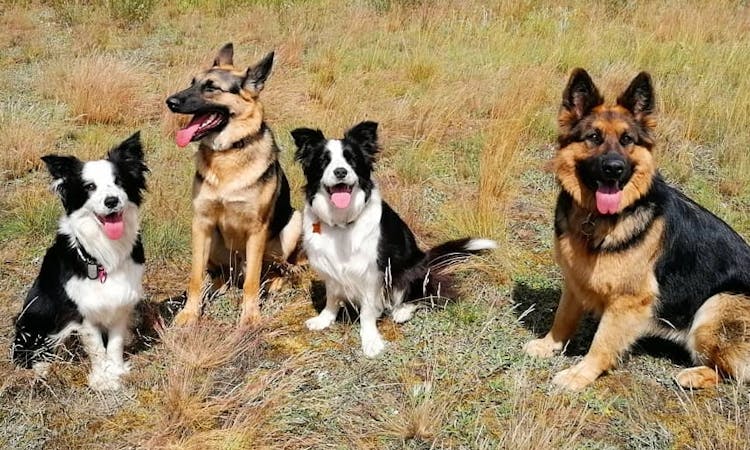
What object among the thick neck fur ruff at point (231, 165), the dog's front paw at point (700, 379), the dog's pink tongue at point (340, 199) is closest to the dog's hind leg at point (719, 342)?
the dog's front paw at point (700, 379)

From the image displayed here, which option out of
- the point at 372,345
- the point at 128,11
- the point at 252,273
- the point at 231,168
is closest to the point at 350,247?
the point at 372,345

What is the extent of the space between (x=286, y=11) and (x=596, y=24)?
16.1 feet

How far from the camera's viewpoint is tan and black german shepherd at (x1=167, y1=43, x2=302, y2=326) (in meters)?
3.69

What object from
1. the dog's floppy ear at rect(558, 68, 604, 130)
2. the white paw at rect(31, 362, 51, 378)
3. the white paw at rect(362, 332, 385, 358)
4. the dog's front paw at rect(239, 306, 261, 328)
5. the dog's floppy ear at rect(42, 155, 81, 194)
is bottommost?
the dog's front paw at rect(239, 306, 261, 328)

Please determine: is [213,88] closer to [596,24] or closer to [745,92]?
[745,92]

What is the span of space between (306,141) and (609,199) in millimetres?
1590

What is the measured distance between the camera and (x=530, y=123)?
243 inches

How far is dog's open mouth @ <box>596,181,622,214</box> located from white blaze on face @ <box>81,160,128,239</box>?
7.43 ft

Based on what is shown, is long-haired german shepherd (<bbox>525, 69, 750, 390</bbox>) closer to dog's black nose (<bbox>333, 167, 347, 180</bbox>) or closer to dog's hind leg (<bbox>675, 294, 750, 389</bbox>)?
dog's hind leg (<bbox>675, 294, 750, 389</bbox>)

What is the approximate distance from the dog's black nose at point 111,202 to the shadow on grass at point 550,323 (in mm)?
2089

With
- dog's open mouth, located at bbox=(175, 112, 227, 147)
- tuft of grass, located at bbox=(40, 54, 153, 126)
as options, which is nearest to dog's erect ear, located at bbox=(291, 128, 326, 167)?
dog's open mouth, located at bbox=(175, 112, 227, 147)

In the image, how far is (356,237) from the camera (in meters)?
3.47

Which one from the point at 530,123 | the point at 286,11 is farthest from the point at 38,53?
the point at 530,123

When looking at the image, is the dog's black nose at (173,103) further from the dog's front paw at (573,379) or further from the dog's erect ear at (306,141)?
the dog's front paw at (573,379)
